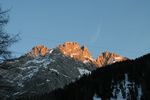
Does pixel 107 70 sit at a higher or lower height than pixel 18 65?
higher

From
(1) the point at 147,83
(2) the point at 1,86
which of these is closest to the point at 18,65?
(2) the point at 1,86

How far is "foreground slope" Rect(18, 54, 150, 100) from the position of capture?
162750mm

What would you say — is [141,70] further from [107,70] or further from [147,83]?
[107,70]

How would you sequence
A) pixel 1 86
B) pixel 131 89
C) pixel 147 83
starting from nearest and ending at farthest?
pixel 1 86
pixel 147 83
pixel 131 89

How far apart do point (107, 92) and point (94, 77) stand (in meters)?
8.96

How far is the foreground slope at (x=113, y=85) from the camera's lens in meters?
163

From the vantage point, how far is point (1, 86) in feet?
44.8

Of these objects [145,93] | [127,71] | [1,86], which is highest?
[127,71]

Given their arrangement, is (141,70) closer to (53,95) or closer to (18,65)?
(53,95)

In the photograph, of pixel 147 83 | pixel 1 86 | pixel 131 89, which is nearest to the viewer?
pixel 1 86

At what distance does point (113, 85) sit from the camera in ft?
567

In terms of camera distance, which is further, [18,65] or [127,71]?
[127,71]

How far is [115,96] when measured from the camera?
176 meters

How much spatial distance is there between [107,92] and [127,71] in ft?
38.2
